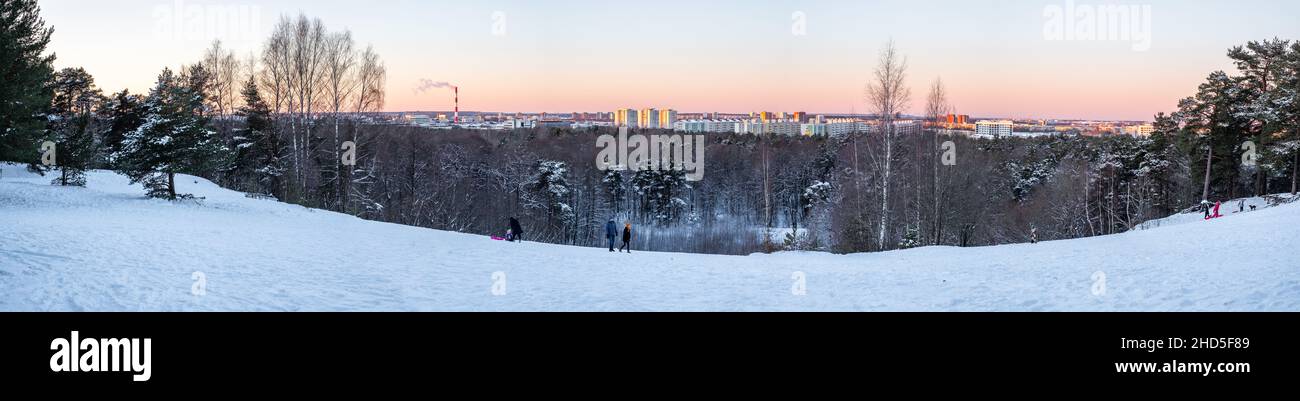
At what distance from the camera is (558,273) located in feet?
49.3

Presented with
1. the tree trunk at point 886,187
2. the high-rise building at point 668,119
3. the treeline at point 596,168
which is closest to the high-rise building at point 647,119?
the high-rise building at point 668,119

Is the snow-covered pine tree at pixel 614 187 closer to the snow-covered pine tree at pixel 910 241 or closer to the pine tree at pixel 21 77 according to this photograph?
the snow-covered pine tree at pixel 910 241

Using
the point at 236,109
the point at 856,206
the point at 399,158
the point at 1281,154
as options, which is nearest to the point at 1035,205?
the point at 1281,154

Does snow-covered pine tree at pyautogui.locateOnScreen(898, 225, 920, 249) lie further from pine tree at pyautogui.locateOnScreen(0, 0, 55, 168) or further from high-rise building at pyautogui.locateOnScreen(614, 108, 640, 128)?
high-rise building at pyautogui.locateOnScreen(614, 108, 640, 128)

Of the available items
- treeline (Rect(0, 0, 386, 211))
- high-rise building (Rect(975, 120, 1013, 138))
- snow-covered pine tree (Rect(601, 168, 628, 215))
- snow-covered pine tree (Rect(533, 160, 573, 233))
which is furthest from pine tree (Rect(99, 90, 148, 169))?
high-rise building (Rect(975, 120, 1013, 138))

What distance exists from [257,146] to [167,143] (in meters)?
21.0

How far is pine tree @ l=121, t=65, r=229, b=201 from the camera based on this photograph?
25844mm

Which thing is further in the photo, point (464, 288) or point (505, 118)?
point (505, 118)

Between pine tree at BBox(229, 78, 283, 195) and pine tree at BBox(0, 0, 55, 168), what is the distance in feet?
56.1

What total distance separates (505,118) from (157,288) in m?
114

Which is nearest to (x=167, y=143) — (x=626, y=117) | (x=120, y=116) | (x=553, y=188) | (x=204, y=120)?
(x=204, y=120)

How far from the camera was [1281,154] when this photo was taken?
129 feet

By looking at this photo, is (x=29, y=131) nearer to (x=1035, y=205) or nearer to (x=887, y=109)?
(x=887, y=109)

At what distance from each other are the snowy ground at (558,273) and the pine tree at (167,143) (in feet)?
13.2
